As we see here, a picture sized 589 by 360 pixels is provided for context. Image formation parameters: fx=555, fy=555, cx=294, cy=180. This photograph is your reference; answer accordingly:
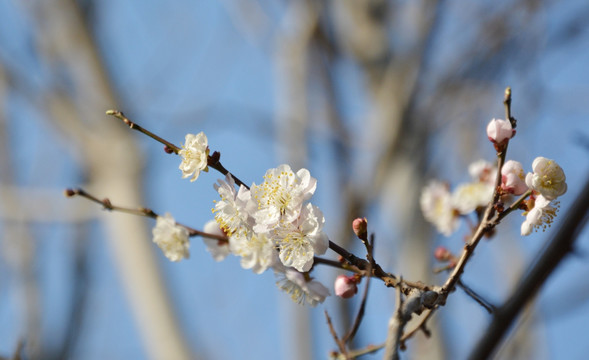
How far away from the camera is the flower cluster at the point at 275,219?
2.42 ft

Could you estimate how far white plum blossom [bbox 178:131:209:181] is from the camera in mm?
737

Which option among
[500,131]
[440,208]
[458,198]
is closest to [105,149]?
[440,208]

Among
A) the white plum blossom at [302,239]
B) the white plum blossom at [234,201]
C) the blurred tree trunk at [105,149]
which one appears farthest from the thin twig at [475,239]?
the blurred tree trunk at [105,149]

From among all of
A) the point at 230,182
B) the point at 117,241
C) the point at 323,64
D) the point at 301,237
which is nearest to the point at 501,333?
the point at 301,237

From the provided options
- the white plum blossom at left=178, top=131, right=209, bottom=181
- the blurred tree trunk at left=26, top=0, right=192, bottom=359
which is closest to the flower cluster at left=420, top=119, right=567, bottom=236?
the white plum blossom at left=178, top=131, right=209, bottom=181

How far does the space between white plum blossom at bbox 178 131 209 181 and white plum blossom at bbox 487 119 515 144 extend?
398mm

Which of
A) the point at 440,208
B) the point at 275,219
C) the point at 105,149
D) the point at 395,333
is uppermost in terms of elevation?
the point at 105,149

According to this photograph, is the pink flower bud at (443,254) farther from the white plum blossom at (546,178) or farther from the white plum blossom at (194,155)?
the white plum blossom at (194,155)

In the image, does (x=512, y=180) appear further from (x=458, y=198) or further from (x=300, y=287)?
(x=300, y=287)

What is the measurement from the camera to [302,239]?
75 centimetres

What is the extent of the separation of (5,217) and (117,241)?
925 mm

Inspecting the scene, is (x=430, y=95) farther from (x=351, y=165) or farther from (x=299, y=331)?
(x=299, y=331)

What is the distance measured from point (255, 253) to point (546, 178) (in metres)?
0.42

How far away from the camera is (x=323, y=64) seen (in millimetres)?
2863
